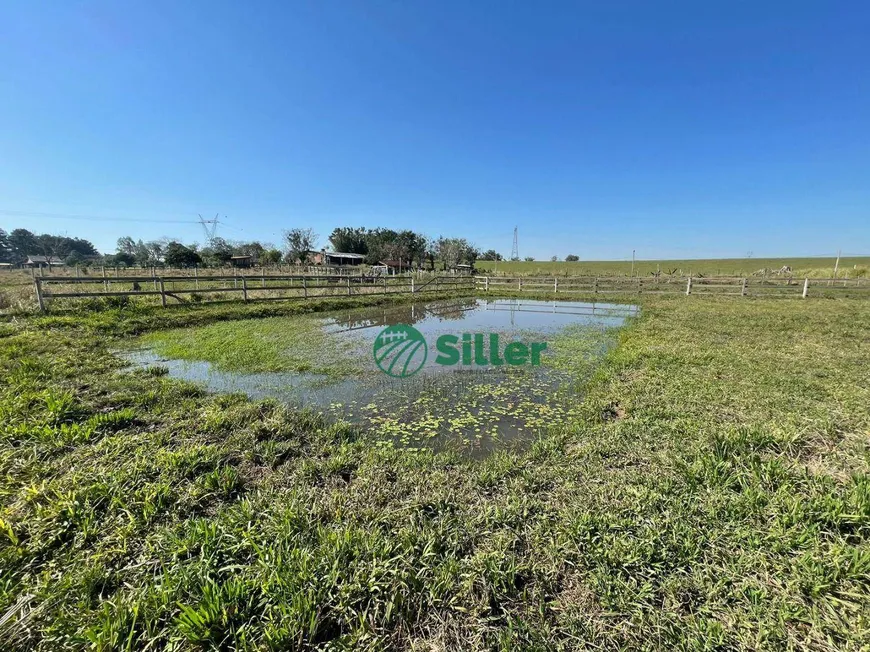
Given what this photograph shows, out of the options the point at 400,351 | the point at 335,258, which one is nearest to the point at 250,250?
the point at 335,258

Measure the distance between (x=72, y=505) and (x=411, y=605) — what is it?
2.47 meters

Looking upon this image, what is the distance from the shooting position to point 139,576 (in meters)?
1.91

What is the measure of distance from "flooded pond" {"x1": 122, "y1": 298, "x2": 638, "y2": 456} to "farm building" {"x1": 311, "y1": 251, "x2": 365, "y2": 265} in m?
50.3

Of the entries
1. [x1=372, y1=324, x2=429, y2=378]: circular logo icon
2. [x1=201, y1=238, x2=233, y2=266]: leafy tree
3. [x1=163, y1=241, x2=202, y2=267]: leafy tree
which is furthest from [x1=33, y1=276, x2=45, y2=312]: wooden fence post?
[x1=201, y1=238, x2=233, y2=266]: leafy tree

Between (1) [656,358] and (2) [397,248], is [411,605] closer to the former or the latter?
(1) [656,358]

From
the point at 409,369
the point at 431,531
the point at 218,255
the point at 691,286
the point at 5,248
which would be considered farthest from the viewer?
the point at 5,248

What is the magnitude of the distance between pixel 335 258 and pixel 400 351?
195 ft

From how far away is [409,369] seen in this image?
6.40 meters

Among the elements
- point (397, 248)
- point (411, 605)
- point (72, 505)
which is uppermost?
point (397, 248)

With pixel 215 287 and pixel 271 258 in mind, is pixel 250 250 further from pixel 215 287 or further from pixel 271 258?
pixel 215 287

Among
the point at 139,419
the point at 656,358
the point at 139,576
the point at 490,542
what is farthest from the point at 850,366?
the point at 139,419

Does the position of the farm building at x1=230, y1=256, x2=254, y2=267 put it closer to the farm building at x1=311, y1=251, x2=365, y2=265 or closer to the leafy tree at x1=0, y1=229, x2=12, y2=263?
the farm building at x1=311, y1=251, x2=365, y2=265

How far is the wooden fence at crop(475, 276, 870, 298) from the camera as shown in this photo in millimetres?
19578
